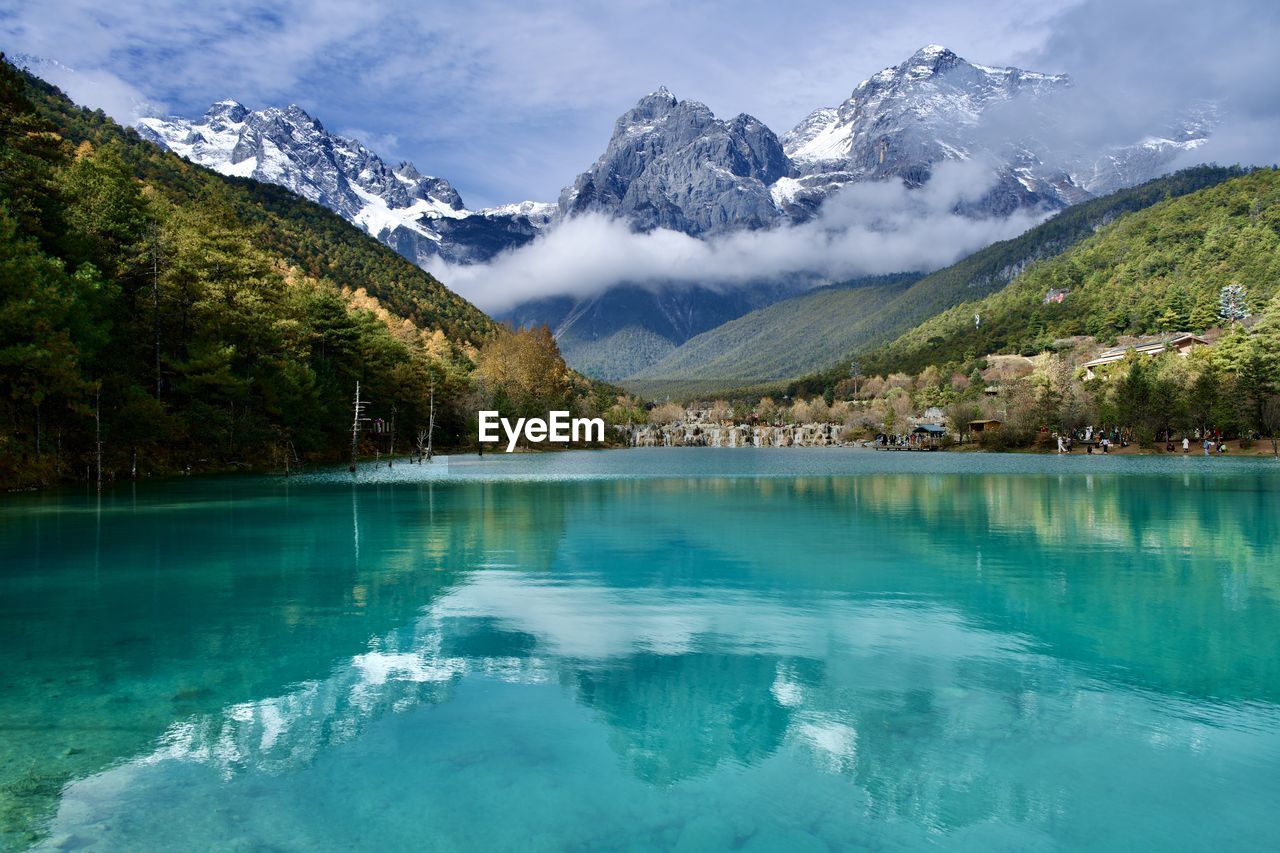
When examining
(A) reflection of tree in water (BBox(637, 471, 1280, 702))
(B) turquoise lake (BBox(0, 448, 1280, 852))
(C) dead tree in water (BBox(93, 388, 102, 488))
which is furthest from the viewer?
(C) dead tree in water (BBox(93, 388, 102, 488))

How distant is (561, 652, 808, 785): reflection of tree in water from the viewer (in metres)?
8.26

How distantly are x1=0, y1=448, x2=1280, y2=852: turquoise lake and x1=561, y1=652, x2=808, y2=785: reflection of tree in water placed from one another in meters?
0.05

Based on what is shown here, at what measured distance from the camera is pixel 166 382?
49.6m

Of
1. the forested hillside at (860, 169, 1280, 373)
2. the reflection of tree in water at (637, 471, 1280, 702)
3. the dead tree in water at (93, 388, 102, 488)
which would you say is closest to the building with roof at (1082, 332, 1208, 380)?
the forested hillside at (860, 169, 1280, 373)

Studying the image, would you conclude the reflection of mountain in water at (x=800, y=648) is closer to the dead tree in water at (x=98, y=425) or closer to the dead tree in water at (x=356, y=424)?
the dead tree in water at (x=98, y=425)

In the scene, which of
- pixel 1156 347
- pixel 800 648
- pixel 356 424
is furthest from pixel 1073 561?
pixel 1156 347

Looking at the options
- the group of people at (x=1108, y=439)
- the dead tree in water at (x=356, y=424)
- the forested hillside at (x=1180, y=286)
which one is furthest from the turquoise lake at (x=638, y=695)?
the forested hillside at (x=1180, y=286)

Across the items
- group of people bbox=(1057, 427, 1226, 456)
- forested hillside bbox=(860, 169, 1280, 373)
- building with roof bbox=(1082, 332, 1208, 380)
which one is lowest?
group of people bbox=(1057, 427, 1226, 456)

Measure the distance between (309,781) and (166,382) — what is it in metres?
49.5

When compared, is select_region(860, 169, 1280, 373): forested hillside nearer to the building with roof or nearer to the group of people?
the building with roof

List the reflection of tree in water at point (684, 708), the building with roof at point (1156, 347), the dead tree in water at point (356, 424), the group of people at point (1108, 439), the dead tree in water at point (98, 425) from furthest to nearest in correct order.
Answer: the building with roof at point (1156, 347), the group of people at point (1108, 439), the dead tree in water at point (356, 424), the dead tree in water at point (98, 425), the reflection of tree in water at point (684, 708)

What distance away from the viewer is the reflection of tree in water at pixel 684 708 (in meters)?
8.26

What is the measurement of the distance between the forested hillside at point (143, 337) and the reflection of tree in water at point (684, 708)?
110 feet

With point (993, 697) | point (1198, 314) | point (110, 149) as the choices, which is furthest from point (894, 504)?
point (1198, 314)
